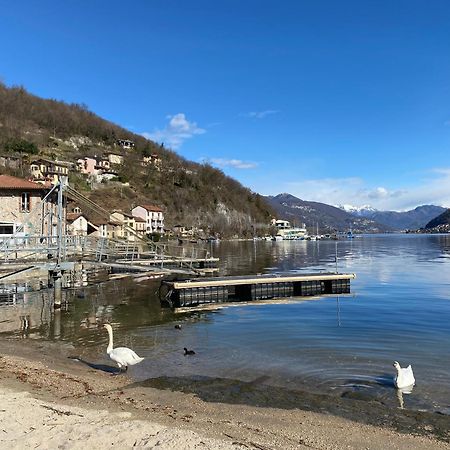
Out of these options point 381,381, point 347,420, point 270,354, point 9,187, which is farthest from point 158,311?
point 9,187

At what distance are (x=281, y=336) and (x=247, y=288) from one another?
44.5 ft

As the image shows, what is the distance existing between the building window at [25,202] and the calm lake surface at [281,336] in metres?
19.2

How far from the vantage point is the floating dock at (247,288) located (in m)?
30.3

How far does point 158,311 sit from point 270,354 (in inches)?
454

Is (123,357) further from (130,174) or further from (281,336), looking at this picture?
(130,174)

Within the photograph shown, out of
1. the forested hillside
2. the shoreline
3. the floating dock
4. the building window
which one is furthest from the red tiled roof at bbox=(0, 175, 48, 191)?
the forested hillside

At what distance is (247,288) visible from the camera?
110 ft

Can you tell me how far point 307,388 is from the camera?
12.9 m

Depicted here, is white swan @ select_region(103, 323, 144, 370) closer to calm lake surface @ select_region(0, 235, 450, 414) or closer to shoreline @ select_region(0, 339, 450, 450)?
calm lake surface @ select_region(0, 235, 450, 414)

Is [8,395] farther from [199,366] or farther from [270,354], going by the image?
[270,354]

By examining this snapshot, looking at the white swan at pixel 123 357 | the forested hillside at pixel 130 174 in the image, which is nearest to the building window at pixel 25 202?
the white swan at pixel 123 357

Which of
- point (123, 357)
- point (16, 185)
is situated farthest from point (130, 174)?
point (123, 357)

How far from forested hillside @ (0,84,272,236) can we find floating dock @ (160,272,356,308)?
101223 millimetres

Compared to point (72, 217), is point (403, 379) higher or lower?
lower
